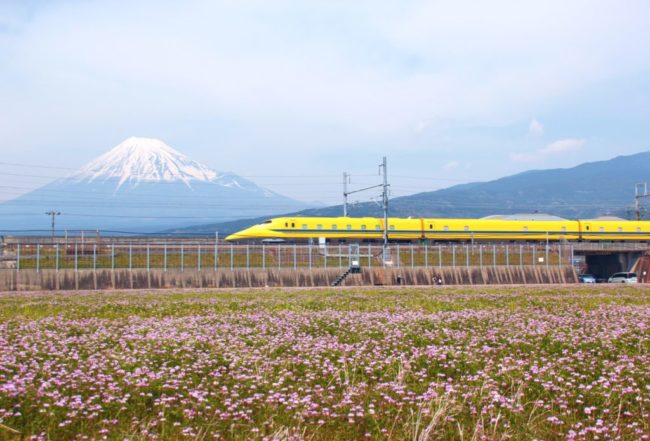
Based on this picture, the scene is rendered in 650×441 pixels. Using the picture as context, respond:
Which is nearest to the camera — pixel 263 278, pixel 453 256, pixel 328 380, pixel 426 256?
pixel 328 380

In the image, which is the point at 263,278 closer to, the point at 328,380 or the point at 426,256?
the point at 426,256

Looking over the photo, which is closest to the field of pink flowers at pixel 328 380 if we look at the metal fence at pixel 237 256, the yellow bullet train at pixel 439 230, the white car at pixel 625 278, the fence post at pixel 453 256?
the metal fence at pixel 237 256

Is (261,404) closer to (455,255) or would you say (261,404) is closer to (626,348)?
(626,348)

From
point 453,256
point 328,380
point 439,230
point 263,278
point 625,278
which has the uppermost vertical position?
point 439,230

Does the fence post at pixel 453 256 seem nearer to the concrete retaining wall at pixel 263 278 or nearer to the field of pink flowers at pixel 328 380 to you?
the concrete retaining wall at pixel 263 278

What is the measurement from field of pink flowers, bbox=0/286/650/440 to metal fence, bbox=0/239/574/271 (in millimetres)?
30941

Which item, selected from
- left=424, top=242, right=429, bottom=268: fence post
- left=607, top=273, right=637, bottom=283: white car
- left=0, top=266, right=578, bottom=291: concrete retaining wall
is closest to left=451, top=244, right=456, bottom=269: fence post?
left=0, top=266, right=578, bottom=291: concrete retaining wall

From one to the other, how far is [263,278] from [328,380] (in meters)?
39.1

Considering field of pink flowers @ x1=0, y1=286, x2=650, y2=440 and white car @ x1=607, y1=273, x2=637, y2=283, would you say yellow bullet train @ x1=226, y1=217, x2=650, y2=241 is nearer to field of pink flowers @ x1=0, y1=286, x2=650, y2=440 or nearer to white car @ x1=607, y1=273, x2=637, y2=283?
white car @ x1=607, y1=273, x2=637, y2=283

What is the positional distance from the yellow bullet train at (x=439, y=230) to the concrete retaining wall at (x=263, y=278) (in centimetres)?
1497

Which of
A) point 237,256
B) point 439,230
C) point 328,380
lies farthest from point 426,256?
point 328,380

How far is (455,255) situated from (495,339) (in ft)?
139

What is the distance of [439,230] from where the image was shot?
232 feet

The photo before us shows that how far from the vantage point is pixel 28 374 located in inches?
343
